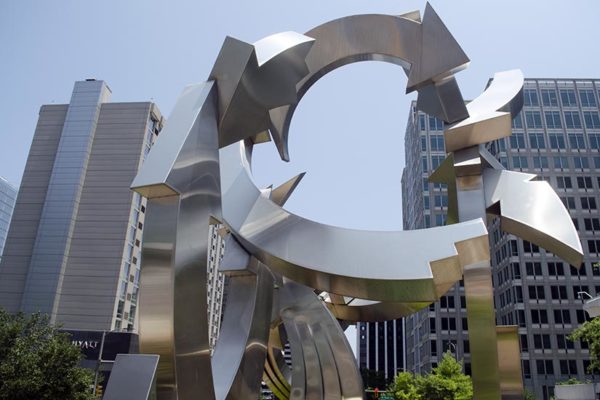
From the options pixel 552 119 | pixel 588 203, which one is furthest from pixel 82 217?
pixel 552 119

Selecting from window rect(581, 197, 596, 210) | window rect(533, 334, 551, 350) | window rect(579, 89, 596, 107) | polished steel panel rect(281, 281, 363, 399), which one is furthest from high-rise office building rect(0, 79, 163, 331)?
window rect(579, 89, 596, 107)

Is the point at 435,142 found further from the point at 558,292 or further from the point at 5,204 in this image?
the point at 5,204

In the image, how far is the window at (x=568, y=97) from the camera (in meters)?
63.5

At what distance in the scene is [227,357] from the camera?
27.0 feet

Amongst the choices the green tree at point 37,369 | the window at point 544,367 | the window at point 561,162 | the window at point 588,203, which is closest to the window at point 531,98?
the window at point 561,162

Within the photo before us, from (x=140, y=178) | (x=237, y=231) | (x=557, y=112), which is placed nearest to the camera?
(x=140, y=178)

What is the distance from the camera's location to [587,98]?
63.6 metres

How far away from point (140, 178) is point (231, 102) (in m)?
1.62

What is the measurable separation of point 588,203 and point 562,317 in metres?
13.7

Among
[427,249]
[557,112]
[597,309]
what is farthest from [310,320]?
[557,112]

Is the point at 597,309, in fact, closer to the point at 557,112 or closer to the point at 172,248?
the point at 172,248

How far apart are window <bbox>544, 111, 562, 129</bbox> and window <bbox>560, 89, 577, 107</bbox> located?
188cm

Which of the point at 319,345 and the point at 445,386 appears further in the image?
the point at 445,386

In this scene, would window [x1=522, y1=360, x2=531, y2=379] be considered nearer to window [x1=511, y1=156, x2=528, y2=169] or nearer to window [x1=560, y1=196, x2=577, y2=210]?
window [x1=560, y1=196, x2=577, y2=210]
